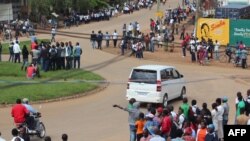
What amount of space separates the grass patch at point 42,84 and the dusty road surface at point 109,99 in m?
0.66

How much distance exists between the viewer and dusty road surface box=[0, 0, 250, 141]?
20281 millimetres

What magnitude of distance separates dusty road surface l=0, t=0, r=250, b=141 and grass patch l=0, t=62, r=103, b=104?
660mm

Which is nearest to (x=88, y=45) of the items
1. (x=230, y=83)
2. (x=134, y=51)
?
(x=134, y=51)

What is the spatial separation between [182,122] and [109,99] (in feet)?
32.3

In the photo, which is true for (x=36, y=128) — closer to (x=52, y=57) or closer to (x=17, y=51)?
(x=52, y=57)

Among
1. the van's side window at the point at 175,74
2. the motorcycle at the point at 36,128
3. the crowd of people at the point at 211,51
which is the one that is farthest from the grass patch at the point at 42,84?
the crowd of people at the point at 211,51

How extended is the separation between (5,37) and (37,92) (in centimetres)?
2274

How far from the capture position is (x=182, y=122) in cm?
1670

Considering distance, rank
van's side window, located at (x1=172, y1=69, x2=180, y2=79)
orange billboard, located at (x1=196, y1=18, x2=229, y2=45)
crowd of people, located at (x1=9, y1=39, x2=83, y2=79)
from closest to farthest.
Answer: van's side window, located at (x1=172, y1=69, x2=180, y2=79) < crowd of people, located at (x1=9, y1=39, x2=83, y2=79) < orange billboard, located at (x1=196, y1=18, x2=229, y2=45)

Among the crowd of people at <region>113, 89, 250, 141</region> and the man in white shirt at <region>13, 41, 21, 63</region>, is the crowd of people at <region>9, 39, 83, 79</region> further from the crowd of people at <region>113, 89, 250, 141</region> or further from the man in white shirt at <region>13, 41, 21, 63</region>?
the crowd of people at <region>113, 89, 250, 141</region>

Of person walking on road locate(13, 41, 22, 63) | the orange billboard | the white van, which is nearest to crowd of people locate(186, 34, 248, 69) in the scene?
the orange billboard

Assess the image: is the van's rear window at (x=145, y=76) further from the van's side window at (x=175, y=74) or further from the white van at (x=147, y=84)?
the van's side window at (x=175, y=74)

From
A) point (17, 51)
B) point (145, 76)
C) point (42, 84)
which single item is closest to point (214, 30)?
point (17, 51)

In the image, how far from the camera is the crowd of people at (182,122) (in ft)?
48.4
